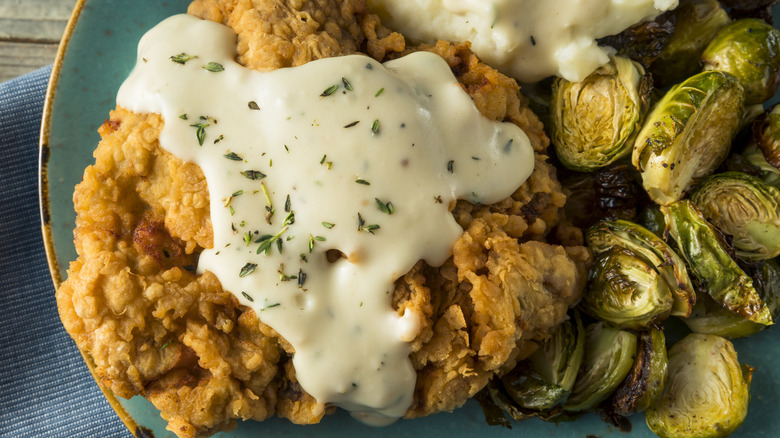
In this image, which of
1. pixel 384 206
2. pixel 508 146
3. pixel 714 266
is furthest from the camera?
pixel 714 266

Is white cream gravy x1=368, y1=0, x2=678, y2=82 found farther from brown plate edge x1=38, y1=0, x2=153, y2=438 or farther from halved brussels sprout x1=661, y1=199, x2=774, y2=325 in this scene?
brown plate edge x1=38, y1=0, x2=153, y2=438

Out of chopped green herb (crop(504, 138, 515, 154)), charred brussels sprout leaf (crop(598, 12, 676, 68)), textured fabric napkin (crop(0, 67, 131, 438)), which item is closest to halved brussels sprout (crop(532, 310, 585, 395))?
chopped green herb (crop(504, 138, 515, 154))

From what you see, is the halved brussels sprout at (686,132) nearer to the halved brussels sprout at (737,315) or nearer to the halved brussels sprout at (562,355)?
the halved brussels sprout at (737,315)

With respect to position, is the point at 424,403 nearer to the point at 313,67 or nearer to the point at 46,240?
the point at 313,67

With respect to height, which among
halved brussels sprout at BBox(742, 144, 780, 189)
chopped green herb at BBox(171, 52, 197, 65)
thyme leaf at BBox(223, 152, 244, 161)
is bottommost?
halved brussels sprout at BBox(742, 144, 780, 189)

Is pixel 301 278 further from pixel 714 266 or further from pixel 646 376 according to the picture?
pixel 714 266

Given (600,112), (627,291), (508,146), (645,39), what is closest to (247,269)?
(508,146)

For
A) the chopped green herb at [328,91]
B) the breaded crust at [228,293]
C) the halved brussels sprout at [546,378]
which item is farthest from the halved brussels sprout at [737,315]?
the chopped green herb at [328,91]
